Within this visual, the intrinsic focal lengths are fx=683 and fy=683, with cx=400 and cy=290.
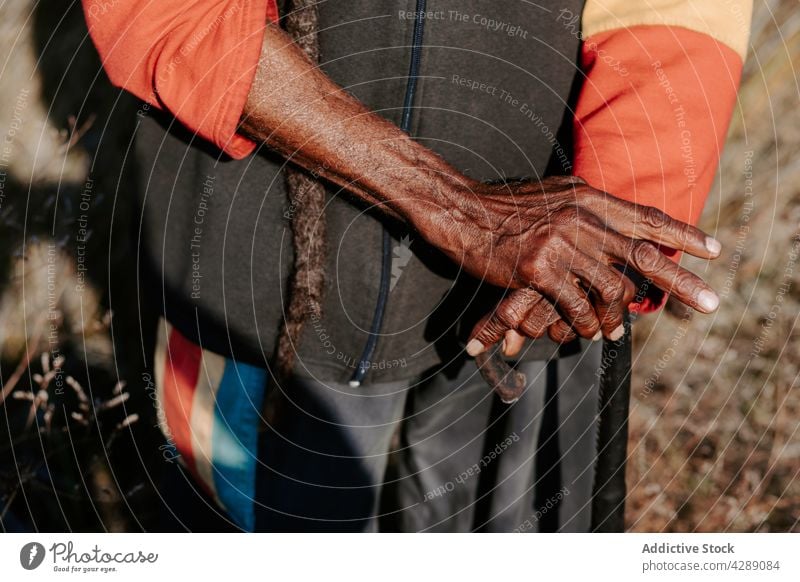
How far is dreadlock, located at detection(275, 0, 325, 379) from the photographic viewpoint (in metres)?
0.63

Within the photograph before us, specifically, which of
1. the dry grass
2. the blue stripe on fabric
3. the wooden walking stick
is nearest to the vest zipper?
the blue stripe on fabric

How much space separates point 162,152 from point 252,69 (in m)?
0.25

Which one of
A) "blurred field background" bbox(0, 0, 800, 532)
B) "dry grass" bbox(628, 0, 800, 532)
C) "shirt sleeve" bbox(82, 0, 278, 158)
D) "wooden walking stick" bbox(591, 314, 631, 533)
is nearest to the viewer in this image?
"shirt sleeve" bbox(82, 0, 278, 158)

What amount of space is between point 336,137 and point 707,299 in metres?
0.34

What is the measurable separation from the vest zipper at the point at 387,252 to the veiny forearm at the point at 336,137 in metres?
0.06

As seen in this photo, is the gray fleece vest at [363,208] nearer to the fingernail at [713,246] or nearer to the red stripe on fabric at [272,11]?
the red stripe on fabric at [272,11]

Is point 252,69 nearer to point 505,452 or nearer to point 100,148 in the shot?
point 505,452

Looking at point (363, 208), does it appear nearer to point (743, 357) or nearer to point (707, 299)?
point (707, 299)

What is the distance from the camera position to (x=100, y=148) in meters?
1.38

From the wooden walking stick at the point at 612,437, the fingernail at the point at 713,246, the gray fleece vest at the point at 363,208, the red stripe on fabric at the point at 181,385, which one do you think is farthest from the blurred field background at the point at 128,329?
the fingernail at the point at 713,246

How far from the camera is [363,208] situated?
0.69 meters

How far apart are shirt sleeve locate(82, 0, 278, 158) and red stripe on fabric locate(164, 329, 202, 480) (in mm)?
347

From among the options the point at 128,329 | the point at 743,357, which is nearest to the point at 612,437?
the point at 743,357

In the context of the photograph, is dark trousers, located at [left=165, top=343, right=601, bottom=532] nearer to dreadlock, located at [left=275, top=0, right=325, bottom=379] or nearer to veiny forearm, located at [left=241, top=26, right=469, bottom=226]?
dreadlock, located at [left=275, top=0, right=325, bottom=379]
